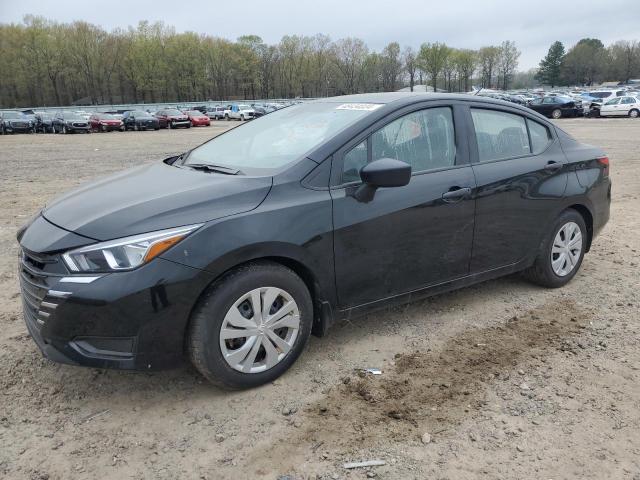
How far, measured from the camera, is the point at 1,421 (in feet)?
9.44

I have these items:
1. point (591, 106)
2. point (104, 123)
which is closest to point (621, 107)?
point (591, 106)

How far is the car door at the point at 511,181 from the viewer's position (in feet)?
13.3

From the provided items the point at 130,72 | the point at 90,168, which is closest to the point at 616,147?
the point at 90,168

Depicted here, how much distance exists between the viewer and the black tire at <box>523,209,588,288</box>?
179 inches

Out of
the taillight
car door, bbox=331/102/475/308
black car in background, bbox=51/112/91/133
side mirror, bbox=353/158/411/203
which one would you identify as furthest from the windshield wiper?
black car in background, bbox=51/112/91/133

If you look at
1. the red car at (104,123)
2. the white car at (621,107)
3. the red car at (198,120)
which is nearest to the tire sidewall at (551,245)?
the white car at (621,107)

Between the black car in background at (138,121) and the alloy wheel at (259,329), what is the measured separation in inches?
1420

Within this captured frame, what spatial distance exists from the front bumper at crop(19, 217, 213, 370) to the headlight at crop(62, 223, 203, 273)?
0.04 meters

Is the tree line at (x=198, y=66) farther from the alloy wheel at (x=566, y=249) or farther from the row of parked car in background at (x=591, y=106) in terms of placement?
the alloy wheel at (x=566, y=249)

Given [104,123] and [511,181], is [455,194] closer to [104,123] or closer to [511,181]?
[511,181]

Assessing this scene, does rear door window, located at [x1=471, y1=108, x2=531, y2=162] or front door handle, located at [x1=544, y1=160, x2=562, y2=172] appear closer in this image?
rear door window, located at [x1=471, y1=108, x2=531, y2=162]

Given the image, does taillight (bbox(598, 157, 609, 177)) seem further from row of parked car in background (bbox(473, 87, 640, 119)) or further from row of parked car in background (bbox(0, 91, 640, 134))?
row of parked car in background (bbox(473, 87, 640, 119))

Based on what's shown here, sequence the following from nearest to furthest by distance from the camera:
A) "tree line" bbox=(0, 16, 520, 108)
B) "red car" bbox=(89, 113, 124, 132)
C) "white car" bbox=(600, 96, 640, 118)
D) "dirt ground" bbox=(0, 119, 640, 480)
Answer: "dirt ground" bbox=(0, 119, 640, 480) < "white car" bbox=(600, 96, 640, 118) < "red car" bbox=(89, 113, 124, 132) < "tree line" bbox=(0, 16, 520, 108)

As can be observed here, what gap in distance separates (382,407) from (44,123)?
38.9m
